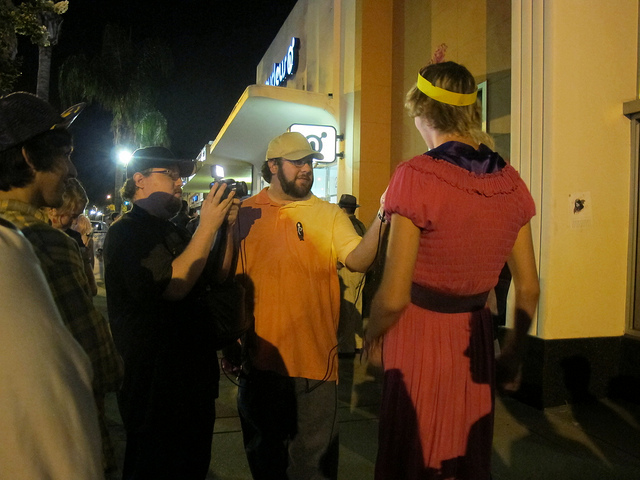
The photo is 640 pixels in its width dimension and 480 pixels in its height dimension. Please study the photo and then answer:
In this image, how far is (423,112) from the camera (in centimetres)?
180

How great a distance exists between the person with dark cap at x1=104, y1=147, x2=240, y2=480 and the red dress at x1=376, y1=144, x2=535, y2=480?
3.10ft

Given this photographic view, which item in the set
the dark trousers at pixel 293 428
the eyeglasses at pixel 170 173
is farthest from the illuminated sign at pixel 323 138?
the dark trousers at pixel 293 428

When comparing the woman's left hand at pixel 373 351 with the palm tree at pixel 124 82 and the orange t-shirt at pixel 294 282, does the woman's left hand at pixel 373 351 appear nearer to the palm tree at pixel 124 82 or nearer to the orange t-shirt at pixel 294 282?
the orange t-shirt at pixel 294 282

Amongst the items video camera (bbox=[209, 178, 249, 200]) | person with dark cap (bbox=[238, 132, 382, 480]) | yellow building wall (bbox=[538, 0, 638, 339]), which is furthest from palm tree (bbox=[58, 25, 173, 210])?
person with dark cap (bbox=[238, 132, 382, 480])

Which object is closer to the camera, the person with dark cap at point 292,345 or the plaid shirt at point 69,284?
the plaid shirt at point 69,284

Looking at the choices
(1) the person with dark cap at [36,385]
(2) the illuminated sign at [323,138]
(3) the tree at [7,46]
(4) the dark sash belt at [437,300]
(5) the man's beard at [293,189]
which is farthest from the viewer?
(2) the illuminated sign at [323,138]

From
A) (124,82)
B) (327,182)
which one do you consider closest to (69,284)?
(327,182)

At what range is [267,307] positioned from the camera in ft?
8.23

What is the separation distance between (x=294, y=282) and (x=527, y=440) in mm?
2550

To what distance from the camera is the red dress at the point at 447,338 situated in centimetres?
162

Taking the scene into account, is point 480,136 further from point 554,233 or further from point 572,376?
point 572,376

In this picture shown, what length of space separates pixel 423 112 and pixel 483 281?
2.11ft

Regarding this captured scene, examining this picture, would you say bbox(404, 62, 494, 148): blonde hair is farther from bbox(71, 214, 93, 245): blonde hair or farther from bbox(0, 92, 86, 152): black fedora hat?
bbox(71, 214, 93, 245): blonde hair

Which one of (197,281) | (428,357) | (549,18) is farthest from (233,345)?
(549,18)
